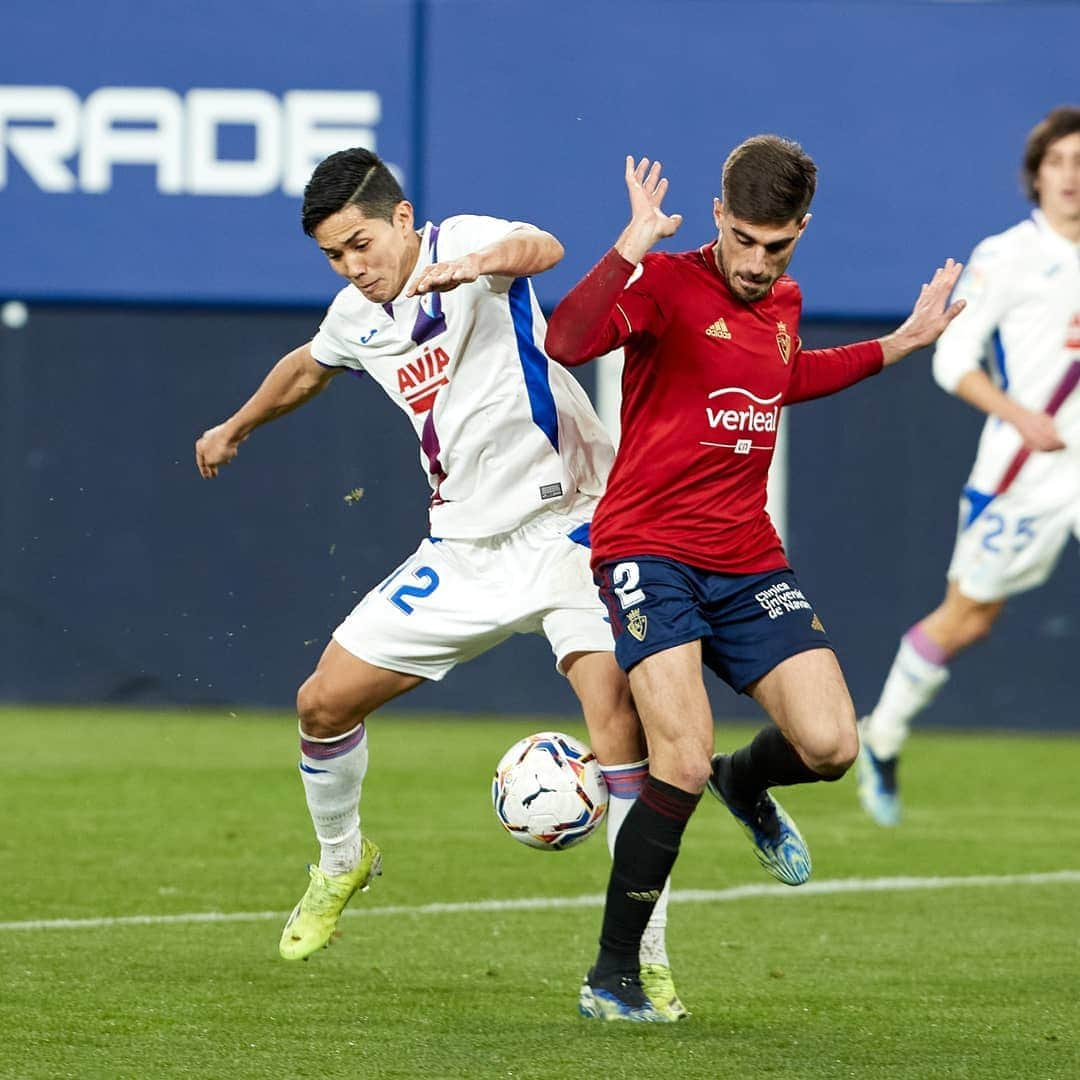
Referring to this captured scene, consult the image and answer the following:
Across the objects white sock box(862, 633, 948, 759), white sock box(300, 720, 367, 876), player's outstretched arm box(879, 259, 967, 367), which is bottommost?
white sock box(862, 633, 948, 759)

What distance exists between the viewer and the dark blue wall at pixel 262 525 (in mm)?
14273

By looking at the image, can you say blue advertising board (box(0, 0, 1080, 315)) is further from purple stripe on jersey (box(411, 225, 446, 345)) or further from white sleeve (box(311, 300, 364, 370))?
purple stripe on jersey (box(411, 225, 446, 345))

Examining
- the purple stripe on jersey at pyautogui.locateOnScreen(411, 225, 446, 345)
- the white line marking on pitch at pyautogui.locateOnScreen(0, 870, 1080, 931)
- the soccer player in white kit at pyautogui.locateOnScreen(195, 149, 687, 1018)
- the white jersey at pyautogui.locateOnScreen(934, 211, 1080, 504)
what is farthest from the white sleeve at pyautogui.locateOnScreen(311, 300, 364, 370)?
the white jersey at pyautogui.locateOnScreen(934, 211, 1080, 504)

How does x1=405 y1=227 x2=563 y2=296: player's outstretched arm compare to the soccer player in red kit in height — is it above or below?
above

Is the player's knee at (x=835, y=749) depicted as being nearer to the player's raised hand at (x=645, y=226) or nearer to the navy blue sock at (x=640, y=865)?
the navy blue sock at (x=640, y=865)

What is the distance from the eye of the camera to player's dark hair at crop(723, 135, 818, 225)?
5242mm

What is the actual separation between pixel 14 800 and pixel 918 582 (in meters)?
6.70

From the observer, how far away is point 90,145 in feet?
46.6

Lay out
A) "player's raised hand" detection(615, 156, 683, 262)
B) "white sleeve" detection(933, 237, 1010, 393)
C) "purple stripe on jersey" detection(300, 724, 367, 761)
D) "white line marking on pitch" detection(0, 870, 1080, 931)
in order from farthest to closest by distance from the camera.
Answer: "white sleeve" detection(933, 237, 1010, 393), "white line marking on pitch" detection(0, 870, 1080, 931), "purple stripe on jersey" detection(300, 724, 367, 761), "player's raised hand" detection(615, 156, 683, 262)

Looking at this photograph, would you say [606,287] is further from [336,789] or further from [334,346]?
[336,789]

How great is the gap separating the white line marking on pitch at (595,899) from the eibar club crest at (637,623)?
2.08 meters

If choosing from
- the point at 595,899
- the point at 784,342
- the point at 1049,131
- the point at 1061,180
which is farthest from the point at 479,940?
the point at 1061,180

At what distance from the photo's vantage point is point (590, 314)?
509 centimetres

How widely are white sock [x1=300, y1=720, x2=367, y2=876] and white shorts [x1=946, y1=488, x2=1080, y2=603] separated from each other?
4351 millimetres
